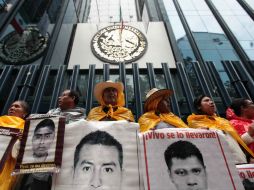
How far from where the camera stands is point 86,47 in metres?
7.83

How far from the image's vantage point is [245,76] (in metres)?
4.82

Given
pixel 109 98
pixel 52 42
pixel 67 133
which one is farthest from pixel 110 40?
pixel 67 133

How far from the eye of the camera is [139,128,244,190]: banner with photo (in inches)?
54.9

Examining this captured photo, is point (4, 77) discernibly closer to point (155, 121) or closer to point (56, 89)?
point (56, 89)

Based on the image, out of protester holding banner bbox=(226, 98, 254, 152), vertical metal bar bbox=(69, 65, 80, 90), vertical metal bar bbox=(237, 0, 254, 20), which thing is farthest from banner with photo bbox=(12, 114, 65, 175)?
vertical metal bar bbox=(237, 0, 254, 20)

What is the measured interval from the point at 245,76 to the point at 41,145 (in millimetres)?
4329

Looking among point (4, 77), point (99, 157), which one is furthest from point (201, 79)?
point (4, 77)

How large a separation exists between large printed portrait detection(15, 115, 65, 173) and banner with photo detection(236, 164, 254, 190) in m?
1.15

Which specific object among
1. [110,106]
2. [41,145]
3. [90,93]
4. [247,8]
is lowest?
[41,145]

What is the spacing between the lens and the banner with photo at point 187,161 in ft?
4.58

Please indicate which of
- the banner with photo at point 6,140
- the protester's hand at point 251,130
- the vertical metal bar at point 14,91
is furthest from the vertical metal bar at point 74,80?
the protester's hand at point 251,130

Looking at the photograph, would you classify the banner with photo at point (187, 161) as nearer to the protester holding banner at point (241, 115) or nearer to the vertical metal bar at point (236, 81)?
the protester holding banner at point (241, 115)

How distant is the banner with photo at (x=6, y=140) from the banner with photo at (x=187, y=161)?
92 centimetres

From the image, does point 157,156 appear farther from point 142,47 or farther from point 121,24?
point 121,24
